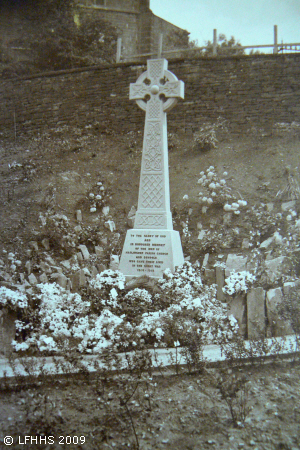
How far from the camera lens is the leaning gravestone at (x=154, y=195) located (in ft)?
19.7

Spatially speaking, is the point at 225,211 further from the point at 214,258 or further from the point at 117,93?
the point at 117,93

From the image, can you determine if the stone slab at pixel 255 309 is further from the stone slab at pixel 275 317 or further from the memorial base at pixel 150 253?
the memorial base at pixel 150 253

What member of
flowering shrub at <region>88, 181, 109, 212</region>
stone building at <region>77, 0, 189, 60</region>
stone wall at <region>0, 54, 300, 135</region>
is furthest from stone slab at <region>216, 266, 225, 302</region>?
stone building at <region>77, 0, 189, 60</region>

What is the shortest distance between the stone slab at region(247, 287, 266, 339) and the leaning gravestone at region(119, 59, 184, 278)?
180cm

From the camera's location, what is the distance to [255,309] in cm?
412

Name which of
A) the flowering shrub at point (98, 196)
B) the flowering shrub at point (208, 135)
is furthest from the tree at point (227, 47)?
the flowering shrub at point (98, 196)

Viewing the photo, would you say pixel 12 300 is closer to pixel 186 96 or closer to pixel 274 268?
Result: pixel 274 268

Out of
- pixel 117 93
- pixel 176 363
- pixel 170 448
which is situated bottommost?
pixel 170 448

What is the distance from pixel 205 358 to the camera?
3.38 metres

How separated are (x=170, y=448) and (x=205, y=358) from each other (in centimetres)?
113

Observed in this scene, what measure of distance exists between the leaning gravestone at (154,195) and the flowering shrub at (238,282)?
1.27 metres

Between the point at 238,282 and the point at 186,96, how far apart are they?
8.08 metres

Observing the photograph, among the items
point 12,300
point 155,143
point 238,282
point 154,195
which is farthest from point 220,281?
point 155,143

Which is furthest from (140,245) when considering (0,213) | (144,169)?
(0,213)
